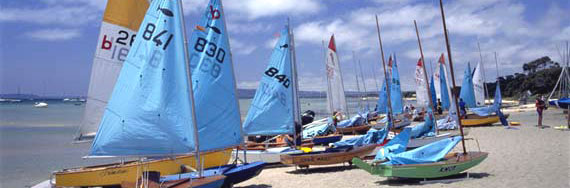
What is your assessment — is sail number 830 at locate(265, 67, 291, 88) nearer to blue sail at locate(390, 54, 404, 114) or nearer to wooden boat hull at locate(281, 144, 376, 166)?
wooden boat hull at locate(281, 144, 376, 166)

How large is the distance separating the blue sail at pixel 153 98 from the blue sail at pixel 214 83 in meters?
1.13

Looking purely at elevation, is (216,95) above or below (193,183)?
above

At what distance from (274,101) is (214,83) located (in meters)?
4.84

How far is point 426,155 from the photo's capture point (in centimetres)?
1141

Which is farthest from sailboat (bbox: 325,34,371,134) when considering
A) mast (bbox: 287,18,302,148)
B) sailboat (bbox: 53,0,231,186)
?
sailboat (bbox: 53,0,231,186)

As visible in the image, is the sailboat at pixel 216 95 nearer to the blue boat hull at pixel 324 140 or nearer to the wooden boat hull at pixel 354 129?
the blue boat hull at pixel 324 140

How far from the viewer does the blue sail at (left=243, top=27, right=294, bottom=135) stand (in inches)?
614

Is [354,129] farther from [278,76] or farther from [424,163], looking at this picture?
[424,163]

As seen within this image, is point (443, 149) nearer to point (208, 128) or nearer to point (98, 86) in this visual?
point (208, 128)

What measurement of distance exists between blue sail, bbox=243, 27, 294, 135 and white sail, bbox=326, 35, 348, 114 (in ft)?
39.3

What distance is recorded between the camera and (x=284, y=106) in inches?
617

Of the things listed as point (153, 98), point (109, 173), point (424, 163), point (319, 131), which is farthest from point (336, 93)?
point (153, 98)

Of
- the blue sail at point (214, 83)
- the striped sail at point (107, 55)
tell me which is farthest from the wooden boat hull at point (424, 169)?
the striped sail at point (107, 55)

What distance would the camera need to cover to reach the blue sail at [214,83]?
10625mm
